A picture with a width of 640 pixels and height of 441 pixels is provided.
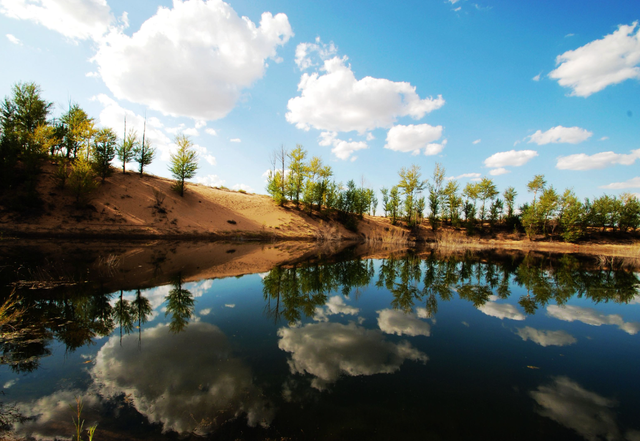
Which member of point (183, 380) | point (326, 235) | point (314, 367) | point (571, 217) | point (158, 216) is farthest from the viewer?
point (571, 217)

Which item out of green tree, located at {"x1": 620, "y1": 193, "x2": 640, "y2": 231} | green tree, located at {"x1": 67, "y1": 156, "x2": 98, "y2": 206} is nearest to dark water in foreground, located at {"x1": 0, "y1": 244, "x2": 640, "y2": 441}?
green tree, located at {"x1": 67, "y1": 156, "x2": 98, "y2": 206}

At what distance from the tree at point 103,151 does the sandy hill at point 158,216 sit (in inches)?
74.1

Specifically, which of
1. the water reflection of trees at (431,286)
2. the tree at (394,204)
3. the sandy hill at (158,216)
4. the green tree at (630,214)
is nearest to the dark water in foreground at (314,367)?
the water reflection of trees at (431,286)

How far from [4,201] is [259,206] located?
91.5ft

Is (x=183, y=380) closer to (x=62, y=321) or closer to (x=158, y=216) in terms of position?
(x=62, y=321)

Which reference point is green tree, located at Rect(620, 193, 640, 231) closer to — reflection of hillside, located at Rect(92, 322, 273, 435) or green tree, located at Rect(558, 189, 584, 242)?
green tree, located at Rect(558, 189, 584, 242)

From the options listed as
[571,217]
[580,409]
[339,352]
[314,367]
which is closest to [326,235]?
[339,352]

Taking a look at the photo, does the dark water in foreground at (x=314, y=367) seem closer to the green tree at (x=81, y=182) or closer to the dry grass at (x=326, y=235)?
the green tree at (x=81, y=182)

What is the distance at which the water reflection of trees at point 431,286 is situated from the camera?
8.42m

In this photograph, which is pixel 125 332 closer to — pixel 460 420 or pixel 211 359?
pixel 211 359

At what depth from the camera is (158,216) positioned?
30.9m

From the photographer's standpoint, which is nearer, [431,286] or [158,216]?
[431,286]

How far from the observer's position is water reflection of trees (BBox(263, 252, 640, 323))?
27.6 ft

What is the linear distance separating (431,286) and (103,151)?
40.5 m
